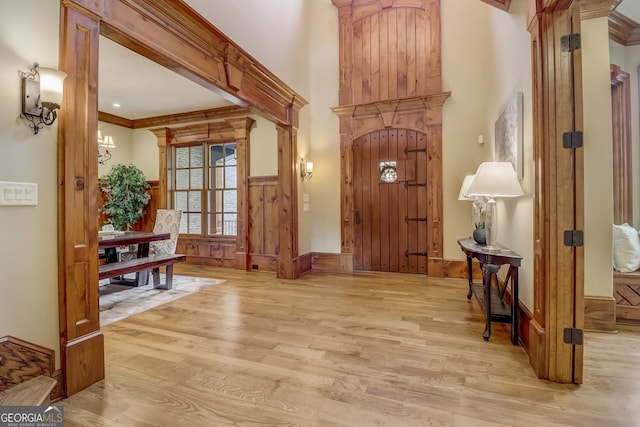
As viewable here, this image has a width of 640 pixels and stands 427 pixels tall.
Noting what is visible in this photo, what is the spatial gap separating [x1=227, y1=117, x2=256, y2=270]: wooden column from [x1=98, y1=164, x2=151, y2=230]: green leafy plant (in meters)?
2.12

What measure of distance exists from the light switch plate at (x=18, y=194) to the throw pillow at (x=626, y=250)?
4512 millimetres

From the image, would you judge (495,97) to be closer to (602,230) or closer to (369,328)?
(602,230)

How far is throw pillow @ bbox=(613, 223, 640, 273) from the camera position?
2742 mm

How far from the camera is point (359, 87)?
189 inches

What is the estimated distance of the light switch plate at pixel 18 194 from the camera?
142 centimetres

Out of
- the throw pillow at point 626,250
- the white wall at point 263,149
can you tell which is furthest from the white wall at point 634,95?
the white wall at point 263,149

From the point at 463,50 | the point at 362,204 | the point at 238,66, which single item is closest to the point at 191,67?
the point at 238,66

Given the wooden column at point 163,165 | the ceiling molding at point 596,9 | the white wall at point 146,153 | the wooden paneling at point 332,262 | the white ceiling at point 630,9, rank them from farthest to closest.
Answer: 1. the white wall at point 146,153
2. the wooden column at point 163,165
3. the wooden paneling at point 332,262
4. the white ceiling at point 630,9
5. the ceiling molding at point 596,9

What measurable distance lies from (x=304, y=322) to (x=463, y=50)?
4.36 meters

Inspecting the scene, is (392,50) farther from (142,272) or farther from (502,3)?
(142,272)

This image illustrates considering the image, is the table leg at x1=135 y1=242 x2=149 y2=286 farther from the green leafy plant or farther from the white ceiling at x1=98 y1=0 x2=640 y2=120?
the white ceiling at x1=98 y1=0 x2=640 y2=120

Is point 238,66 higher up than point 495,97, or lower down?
higher up

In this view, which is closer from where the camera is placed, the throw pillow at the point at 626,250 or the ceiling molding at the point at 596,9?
the ceiling molding at the point at 596,9

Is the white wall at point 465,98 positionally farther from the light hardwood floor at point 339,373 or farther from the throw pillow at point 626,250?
the light hardwood floor at point 339,373
